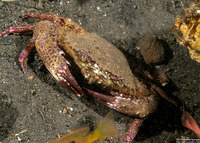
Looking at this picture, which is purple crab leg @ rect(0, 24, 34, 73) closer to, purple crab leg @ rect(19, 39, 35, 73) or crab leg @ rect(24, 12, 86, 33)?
purple crab leg @ rect(19, 39, 35, 73)

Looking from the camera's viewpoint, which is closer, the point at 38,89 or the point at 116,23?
the point at 38,89

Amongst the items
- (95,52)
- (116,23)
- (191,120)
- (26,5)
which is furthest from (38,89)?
(191,120)

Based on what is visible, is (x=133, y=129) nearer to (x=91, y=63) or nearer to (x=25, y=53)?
(x=91, y=63)

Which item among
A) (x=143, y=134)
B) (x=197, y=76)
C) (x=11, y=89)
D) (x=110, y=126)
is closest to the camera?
(x=110, y=126)

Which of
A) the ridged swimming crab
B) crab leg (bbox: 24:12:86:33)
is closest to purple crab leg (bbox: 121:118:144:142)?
the ridged swimming crab

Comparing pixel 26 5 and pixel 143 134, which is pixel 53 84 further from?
pixel 143 134

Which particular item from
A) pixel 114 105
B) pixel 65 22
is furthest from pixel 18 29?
pixel 114 105
